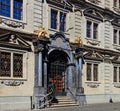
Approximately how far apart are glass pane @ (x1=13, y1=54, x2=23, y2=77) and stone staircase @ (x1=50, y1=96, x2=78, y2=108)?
350 centimetres

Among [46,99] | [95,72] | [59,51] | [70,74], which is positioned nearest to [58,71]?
[70,74]

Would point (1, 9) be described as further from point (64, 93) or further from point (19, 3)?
point (64, 93)

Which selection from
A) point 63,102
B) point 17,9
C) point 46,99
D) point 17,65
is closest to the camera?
point 17,65

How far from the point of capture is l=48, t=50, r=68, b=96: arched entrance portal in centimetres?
2816


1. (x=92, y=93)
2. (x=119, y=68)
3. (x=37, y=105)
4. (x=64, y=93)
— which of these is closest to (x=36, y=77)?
(x=37, y=105)

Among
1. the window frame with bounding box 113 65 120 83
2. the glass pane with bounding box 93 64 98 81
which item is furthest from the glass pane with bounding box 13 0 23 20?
the window frame with bounding box 113 65 120 83

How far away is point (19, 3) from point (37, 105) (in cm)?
691

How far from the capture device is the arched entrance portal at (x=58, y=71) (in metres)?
28.2

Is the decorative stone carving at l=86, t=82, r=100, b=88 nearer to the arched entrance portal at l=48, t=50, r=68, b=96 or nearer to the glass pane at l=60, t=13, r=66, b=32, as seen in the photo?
the arched entrance portal at l=48, t=50, r=68, b=96

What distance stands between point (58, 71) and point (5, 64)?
6163 millimetres

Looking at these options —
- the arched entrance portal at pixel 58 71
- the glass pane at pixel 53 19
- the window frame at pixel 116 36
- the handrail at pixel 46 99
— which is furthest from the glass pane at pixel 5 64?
the window frame at pixel 116 36

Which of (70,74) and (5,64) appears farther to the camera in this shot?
(70,74)

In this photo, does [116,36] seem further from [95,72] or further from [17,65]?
[17,65]

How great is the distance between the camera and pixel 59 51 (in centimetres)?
2853
